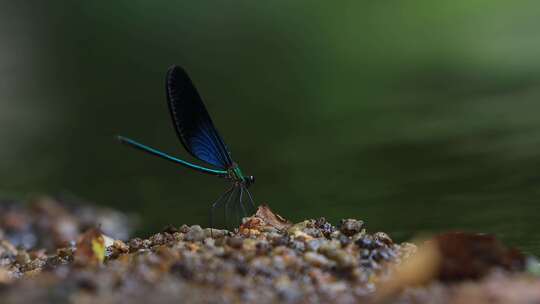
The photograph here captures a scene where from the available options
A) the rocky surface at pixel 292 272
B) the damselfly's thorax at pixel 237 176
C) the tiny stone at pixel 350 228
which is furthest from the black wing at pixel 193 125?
the tiny stone at pixel 350 228

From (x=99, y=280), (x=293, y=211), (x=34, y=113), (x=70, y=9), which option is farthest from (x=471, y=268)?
(x=70, y=9)

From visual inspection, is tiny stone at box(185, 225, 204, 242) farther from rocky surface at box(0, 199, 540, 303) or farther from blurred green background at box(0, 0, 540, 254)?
blurred green background at box(0, 0, 540, 254)

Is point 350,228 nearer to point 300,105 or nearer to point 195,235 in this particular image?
point 195,235

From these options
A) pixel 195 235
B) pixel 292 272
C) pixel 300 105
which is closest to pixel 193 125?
pixel 195 235

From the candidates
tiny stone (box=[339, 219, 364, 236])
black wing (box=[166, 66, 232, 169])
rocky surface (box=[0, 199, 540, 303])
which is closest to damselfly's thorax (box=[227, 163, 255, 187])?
black wing (box=[166, 66, 232, 169])

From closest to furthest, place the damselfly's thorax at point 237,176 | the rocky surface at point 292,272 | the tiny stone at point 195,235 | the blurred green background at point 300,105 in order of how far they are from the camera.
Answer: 1. the rocky surface at point 292,272
2. the tiny stone at point 195,235
3. the damselfly's thorax at point 237,176
4. the blurred green background at point 300,105

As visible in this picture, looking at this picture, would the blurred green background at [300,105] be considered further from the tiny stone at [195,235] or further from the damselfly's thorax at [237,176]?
the tiny stone at [195,235]

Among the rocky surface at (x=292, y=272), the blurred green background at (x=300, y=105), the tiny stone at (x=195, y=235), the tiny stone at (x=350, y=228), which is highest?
the blurred green background at (x=300, y=105)
